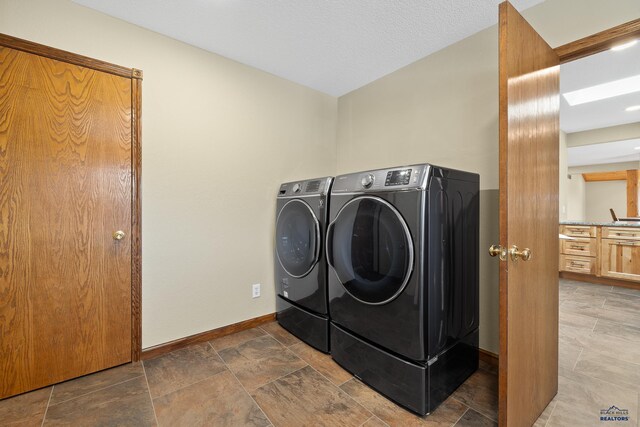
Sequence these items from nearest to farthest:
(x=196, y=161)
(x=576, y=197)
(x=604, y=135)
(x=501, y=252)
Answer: (x=501, y=252) < (x=196, y=161) < (x=604, y=135) < (x=576, y=197)

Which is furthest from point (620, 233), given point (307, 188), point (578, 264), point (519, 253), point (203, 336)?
point (203, 336)

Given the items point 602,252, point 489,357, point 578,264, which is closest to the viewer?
point 489,357

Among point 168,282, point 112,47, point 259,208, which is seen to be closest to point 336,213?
point 259,208

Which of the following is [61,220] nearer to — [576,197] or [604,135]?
[604,135]

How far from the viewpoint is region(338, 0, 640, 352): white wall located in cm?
153

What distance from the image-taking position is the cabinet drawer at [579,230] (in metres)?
3.92

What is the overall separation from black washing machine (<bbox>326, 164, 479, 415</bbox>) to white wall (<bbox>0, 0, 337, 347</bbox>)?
897 mm

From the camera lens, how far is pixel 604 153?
17.6ft

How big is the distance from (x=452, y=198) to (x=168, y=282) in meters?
1.94

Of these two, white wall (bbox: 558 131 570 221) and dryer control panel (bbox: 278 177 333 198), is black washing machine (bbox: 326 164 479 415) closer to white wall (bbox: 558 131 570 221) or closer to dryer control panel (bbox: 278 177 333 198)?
dryer control panel (bbox: 278 177 333 198)

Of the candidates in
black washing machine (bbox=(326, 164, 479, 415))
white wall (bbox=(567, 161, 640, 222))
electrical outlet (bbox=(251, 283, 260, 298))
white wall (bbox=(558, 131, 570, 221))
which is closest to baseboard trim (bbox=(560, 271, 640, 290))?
white wall (bbox=(558, 131, 570, 221))

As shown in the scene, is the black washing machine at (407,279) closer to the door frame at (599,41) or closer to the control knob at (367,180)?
the control knob at (367,180)

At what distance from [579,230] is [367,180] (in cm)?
433

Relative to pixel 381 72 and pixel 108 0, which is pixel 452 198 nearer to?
pixel 381 72
